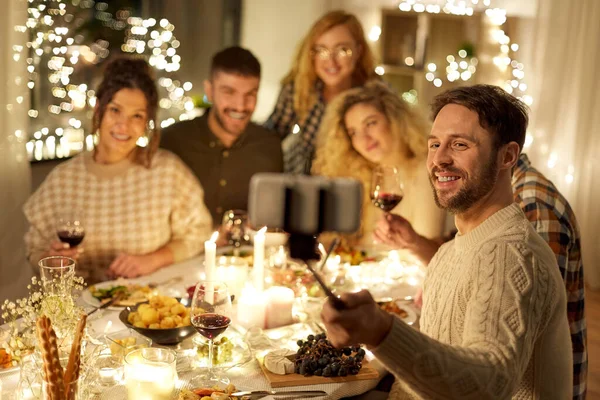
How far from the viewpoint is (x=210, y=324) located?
5.35ft

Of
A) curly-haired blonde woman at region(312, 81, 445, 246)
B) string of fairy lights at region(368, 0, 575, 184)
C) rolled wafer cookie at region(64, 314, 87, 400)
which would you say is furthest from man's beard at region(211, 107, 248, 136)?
string of fairy lights at region(368, 0, 575, 184)

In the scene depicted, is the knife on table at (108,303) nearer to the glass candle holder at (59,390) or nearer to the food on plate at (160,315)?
the food on plate at (160,315)

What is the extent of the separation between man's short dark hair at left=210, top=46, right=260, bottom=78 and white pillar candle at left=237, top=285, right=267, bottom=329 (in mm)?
1368

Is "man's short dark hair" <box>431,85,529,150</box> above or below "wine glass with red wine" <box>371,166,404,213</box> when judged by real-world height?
above

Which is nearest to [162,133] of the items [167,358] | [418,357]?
[167,358]

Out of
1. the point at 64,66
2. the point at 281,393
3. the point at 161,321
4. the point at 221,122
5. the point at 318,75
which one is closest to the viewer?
the point at 281,393

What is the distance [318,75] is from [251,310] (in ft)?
6.46

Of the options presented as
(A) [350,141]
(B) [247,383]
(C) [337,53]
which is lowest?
(B) [247,383]

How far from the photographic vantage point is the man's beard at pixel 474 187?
151 cm

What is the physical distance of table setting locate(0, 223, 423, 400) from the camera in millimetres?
1497

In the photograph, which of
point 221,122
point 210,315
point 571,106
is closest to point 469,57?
point 571,106

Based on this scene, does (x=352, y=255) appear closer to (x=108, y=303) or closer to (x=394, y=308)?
(x=394, y=308)

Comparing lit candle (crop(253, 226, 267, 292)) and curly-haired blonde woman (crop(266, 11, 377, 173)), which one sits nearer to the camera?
lit candle (crop(253, 226, 267, 292))

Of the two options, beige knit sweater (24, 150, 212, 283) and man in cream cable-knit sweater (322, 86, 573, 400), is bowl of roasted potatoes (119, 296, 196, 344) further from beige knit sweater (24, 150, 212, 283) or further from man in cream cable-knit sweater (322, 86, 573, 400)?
beige knit sweater (24, 150, 212, 283)
